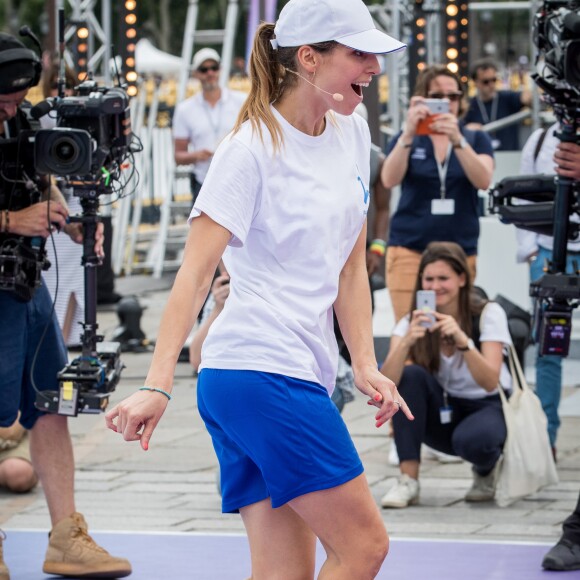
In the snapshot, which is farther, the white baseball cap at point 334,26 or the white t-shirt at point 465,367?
the white t-shirt at point 465,367

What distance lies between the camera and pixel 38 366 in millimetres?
5211

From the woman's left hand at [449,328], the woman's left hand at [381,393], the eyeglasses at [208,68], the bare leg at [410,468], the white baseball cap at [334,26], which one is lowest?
the bare leg at [410,468]

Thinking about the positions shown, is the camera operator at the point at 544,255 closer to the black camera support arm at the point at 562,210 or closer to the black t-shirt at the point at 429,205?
the black t-shirt at the point at 429,205

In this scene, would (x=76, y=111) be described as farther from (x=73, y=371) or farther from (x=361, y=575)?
(x=361, y=575)

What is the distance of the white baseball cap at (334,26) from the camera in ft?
11.2

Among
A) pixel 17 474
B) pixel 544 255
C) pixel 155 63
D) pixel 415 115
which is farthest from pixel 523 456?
pixel 155 63

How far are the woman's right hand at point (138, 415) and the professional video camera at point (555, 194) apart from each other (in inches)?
A: 108

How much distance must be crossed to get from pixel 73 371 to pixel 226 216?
1987 mm

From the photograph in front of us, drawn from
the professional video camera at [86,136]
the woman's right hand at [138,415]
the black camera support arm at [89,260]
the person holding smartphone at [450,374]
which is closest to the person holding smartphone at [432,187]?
the person holding smartphone at [450,374]

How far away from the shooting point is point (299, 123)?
355 centimetres

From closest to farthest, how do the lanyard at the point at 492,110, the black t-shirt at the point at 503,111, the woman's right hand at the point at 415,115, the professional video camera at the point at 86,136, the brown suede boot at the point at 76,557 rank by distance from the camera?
the professional video camera at the point at 86,136 < the brown suede boot at the point at 76,557 < the woman's right hand at the point at 415,115 < the lanyard at the point at 492,110 < the black t-shirt at the point at 503,111

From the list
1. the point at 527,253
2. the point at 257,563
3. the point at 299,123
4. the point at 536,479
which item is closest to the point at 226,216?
the point at 299,123

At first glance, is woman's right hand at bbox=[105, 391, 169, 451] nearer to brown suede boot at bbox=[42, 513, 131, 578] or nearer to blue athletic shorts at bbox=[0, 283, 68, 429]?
blue athletic shorts at bbox=[0, 283, 68, 429]

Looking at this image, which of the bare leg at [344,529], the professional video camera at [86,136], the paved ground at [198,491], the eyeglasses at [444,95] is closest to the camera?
the bare leg at [344,529]
